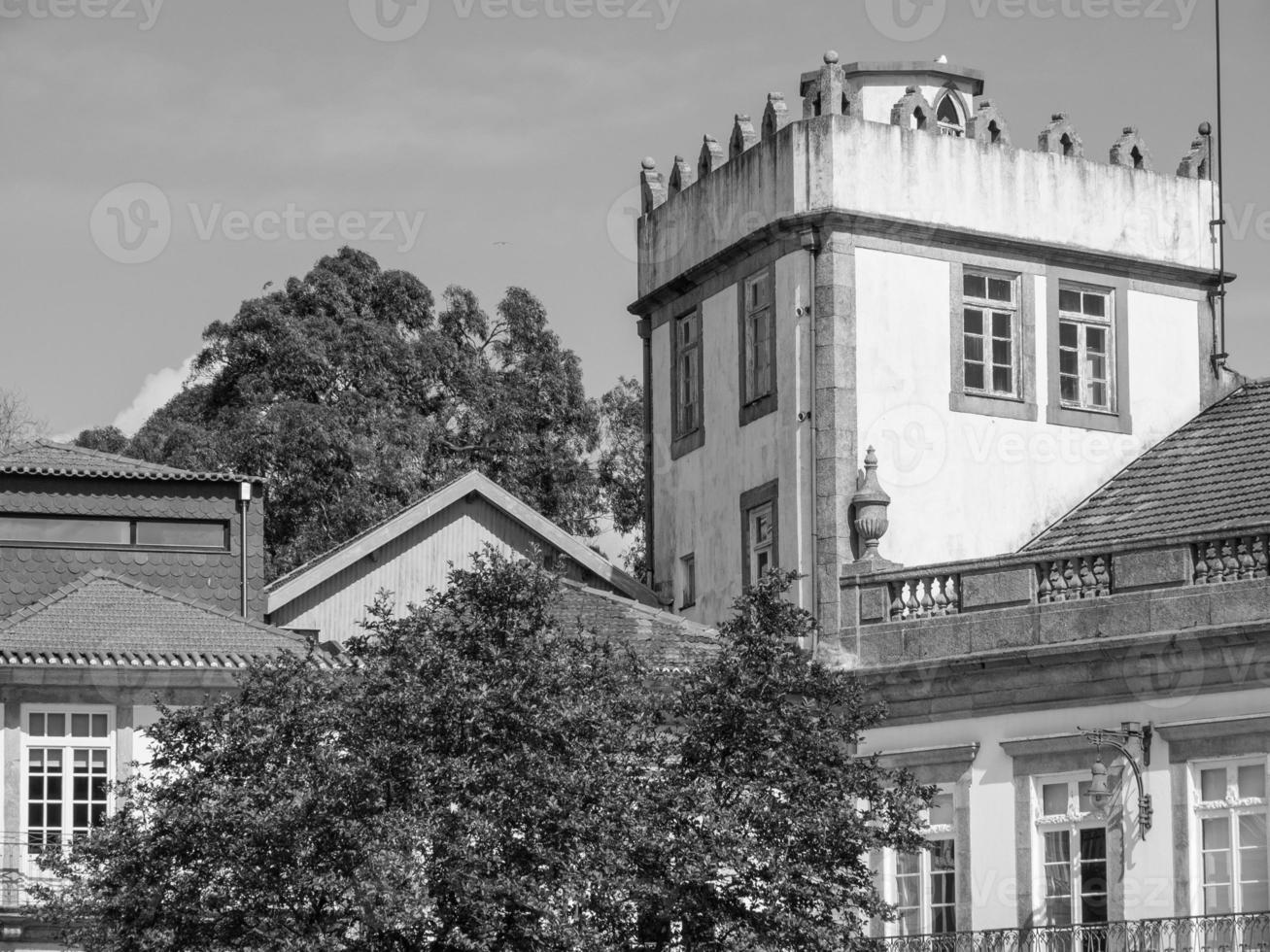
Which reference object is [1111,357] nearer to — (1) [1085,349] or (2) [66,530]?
(1) [1085,349]

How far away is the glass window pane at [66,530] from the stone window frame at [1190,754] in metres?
14.0

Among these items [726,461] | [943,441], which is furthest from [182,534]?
[943,441]

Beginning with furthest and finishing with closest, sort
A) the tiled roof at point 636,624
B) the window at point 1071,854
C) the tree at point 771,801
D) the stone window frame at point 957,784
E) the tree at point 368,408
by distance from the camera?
the tree at point 368,408, the tiled roof at point 636,624, the stone window frame at point 957,784, the window at point 1071,854, the tree at point 771,801

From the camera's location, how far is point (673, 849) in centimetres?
2433

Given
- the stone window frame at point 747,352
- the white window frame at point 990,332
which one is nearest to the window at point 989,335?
the white window frame at point 990,332

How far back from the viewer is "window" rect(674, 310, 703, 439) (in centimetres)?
3669

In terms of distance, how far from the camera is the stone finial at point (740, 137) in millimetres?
35312

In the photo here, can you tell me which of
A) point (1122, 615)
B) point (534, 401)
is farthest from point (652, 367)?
point (534, 401)

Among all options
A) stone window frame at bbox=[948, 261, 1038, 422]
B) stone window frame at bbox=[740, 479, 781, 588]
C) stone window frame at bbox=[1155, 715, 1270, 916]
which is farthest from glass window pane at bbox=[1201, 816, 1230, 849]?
stone window frame at bbox=[948, 261, 1038, 422]

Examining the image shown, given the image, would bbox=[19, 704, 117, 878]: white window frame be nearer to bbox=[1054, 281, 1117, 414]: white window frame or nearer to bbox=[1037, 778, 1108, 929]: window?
bbox=[1037, 778, 1108, 929]: window

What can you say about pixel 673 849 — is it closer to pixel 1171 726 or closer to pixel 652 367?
pixel 1171 726

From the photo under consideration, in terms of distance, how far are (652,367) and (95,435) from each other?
17.3 meters

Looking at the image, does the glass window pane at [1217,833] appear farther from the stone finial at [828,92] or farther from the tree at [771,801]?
the stone finial at [828,92]

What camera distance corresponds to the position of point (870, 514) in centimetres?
3316
